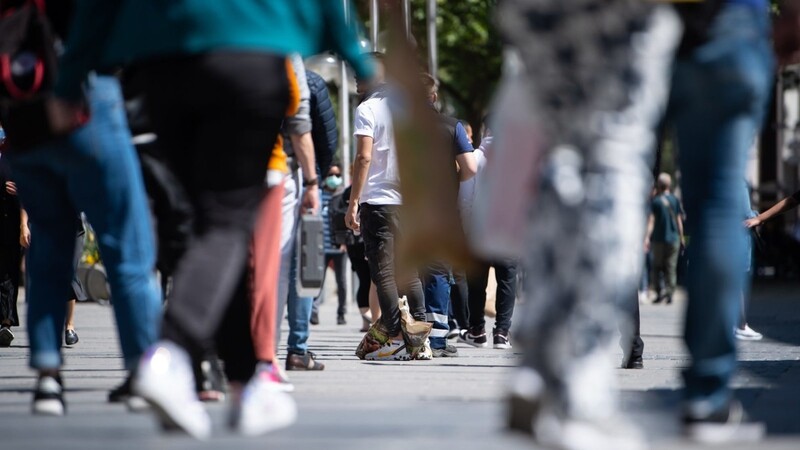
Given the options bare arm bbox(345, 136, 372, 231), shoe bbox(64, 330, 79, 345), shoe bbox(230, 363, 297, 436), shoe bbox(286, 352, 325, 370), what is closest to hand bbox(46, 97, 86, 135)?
shoe bbox(230, 363, 297, 436)

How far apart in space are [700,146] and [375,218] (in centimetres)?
552

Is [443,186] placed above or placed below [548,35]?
below

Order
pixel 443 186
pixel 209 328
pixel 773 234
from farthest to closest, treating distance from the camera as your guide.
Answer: pixel 773 234 → pixel 443 186 → pixel 209 328

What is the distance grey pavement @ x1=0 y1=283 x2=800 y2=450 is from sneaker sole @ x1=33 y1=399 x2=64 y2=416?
49mm

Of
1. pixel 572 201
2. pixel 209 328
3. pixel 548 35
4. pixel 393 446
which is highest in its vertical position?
pixel 548 35

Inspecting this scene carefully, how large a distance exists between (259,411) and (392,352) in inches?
208

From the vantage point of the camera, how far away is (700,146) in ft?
16.9

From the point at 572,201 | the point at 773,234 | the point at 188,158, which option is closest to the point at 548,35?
the point at 572,201

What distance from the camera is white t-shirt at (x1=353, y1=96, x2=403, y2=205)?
10.6 meters

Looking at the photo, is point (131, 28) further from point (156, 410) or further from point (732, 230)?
point (732, 230)

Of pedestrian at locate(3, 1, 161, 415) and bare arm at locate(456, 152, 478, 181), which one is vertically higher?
bare arm at locate(456, 152, 478, 181)

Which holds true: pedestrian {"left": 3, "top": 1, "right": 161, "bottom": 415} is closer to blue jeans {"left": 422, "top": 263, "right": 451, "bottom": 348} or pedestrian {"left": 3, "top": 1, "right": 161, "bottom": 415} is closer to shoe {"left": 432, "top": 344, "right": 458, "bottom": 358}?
shoe {"left": 432, "top": 344, "right": 458, "bottom": 358}

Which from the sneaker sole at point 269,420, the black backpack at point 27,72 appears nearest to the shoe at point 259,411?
the sneaker sole at point 269,420

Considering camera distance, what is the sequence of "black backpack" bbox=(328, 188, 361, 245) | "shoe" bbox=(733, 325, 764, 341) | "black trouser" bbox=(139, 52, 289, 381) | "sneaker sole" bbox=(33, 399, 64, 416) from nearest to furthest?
"black trouser" bbox=(139, 52, 289, 381) → "sneaker sole" bbox=(33, 399, 64, 416) → "shoe" bbox=(733, 325, 764, 341) → "black backpack" bbox=(328, 188, 361, 245)
